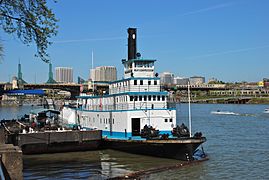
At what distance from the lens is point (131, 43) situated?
37.5m

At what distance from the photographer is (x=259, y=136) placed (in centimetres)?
4334

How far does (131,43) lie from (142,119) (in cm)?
1015

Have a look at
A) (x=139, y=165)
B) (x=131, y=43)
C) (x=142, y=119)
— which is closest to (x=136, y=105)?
(x=142, y=119)

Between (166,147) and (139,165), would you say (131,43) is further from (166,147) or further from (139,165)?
(139,165)

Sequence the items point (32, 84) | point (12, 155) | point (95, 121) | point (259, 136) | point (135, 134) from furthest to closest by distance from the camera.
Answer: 1. point (32, 84)
2. point (259, 136)
3. point (95, 121)
4. point (135, 134)
5. point (12, 155)

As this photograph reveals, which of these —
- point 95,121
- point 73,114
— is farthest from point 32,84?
point 95,121

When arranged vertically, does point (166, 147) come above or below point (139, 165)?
above

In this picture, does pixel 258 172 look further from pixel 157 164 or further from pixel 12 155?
pixel 12 155

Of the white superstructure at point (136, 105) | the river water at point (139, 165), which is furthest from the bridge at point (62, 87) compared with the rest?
the river water at point (139, 165)

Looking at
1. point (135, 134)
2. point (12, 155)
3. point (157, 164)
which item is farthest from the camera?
point (135, 134)

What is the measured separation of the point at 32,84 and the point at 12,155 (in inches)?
4198

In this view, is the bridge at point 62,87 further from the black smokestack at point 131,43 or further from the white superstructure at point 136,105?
the white superstructure at point 136,105

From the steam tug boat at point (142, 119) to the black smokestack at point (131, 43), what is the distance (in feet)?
6.12

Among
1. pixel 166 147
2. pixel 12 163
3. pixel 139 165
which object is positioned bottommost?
pixel 139 165
